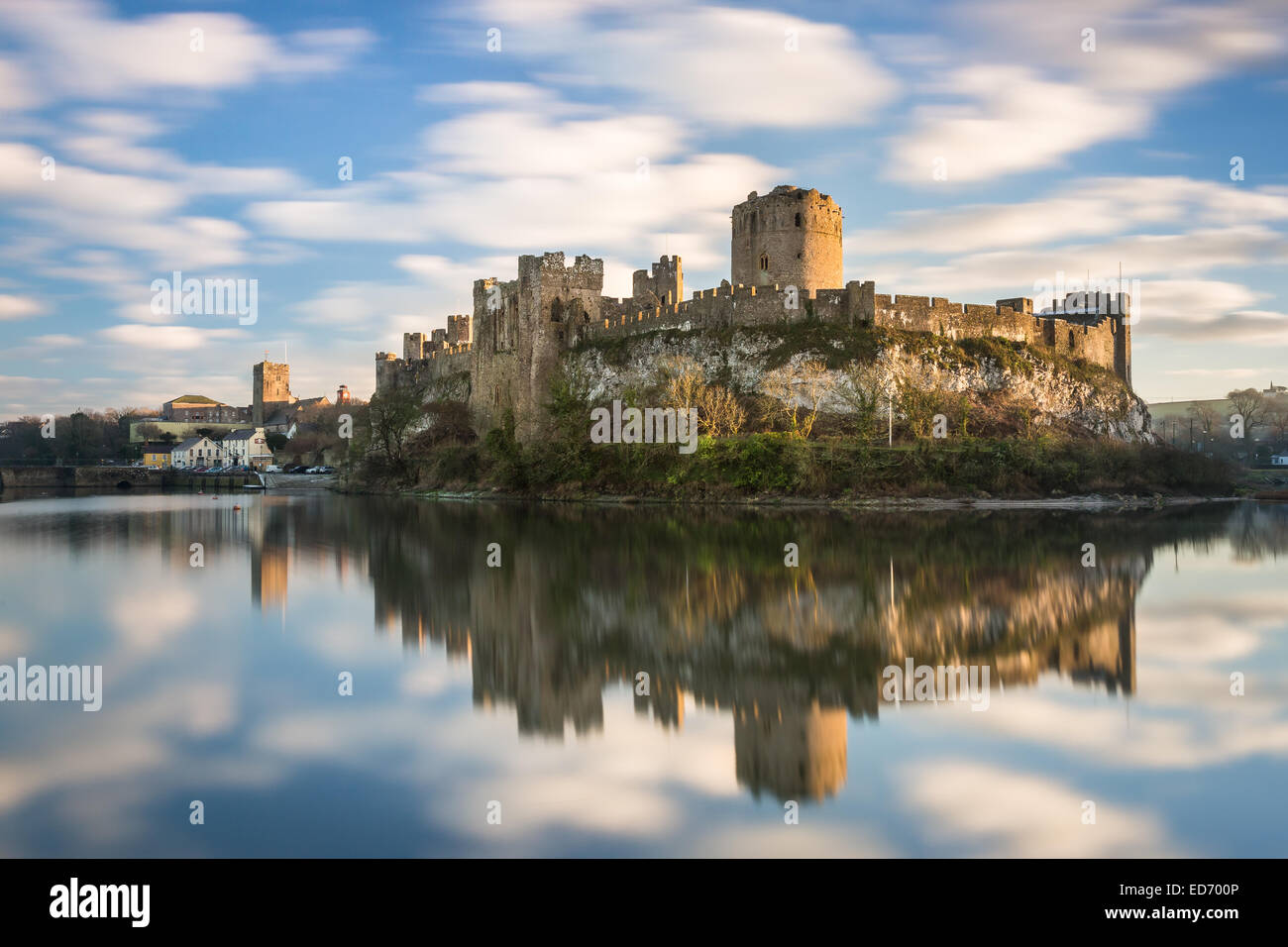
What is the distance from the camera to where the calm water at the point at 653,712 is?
554 centimetres

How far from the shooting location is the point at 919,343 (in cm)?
4416

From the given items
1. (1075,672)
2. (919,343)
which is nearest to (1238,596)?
(1075,672)

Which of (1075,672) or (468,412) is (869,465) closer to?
(1075,672)

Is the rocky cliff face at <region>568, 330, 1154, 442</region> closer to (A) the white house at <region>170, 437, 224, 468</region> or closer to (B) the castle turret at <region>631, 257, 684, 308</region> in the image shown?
(B) the castle turret at <region>631, 257, 684, 308</region>

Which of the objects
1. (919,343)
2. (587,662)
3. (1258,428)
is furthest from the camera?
(1258,428)

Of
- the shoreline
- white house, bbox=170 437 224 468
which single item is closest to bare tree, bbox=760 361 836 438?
the shoreline

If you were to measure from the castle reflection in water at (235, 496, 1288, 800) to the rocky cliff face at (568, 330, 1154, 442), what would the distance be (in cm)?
1770

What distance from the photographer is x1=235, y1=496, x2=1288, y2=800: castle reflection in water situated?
26.9 ft

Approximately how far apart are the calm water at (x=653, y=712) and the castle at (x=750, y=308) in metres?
29.8

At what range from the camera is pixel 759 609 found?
12.5 meters

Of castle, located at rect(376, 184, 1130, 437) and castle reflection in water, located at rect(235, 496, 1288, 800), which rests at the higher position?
castle, located at rect(376, 184, 1130, 437)

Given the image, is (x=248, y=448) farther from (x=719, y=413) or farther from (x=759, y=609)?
(x=759, y=609)

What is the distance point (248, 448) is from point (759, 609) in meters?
101
